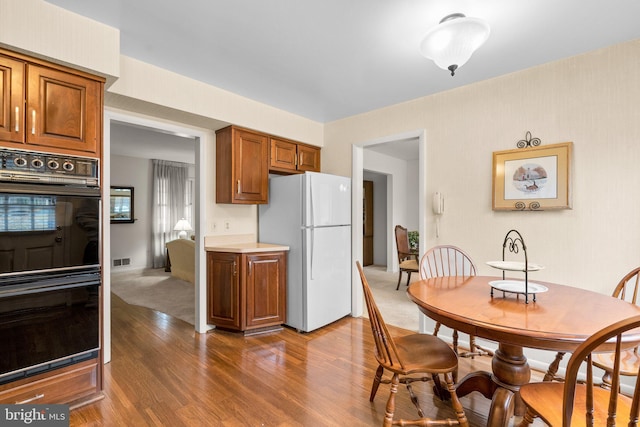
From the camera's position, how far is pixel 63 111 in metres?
1.90

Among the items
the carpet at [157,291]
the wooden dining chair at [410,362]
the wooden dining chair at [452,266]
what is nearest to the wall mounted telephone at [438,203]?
the wooden dining chair at [452,266]

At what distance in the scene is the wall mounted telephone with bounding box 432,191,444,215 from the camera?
3.01 m

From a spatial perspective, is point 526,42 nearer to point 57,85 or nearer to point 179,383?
point 57,85

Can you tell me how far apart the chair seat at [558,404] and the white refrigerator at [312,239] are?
216 centimetres

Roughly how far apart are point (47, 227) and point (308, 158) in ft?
9.07

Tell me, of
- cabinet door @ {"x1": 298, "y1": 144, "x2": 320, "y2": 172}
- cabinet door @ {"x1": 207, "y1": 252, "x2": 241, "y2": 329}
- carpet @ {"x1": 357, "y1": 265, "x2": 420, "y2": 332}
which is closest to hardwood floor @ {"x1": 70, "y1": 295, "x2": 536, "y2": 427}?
cabinet door @ {"x1": 207, "y1": 252, "x2": 241, "y2": 329}

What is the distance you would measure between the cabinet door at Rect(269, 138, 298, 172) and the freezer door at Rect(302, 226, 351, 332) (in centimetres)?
92

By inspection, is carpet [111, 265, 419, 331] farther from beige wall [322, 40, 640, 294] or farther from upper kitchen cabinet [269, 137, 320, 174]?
upper kitchen cabinet [269, 137, 320, 174]

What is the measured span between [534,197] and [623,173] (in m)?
0.55

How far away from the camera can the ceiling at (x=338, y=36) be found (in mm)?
1810

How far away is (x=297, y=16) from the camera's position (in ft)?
6.21

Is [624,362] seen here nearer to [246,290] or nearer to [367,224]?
[246,290]

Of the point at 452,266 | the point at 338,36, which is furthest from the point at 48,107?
the point at 452,266

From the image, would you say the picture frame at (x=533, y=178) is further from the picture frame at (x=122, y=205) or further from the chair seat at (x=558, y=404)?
the picture frame at (x=122, y=205)
